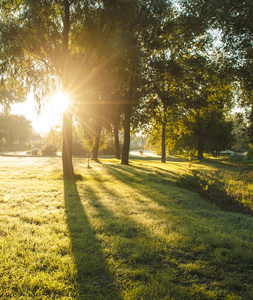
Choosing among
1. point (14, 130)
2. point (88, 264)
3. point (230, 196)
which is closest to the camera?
point (88, 264)

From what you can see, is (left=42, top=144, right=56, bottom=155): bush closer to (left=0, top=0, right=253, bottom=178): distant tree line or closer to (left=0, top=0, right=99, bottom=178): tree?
(left=0, top=0, right=253, bottom=178): distant tree line

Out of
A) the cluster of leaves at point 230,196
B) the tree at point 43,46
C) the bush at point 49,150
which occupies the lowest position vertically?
the cluster of leaves at point 230,196

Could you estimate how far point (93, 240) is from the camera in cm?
396

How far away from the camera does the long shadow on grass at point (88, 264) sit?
103 inches

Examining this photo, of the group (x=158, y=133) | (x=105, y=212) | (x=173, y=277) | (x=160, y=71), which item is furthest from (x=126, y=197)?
(x=158, y=133)

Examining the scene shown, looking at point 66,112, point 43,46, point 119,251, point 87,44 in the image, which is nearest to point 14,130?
point 66,112

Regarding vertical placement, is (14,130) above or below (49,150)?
above

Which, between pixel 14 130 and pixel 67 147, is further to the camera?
pixel 14 130

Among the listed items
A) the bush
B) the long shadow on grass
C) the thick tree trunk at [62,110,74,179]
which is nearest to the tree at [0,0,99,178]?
the thick tree trunk at [62,110,74,179]

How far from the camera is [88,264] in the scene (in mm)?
3148

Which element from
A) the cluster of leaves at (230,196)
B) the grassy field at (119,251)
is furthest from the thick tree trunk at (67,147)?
the cluster of leaves at (230,196)

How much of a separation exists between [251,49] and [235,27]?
123 cm

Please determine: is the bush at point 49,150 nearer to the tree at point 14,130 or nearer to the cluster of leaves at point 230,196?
the tree at point 14,130

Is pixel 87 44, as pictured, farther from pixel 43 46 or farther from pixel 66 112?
pixel 66 112
